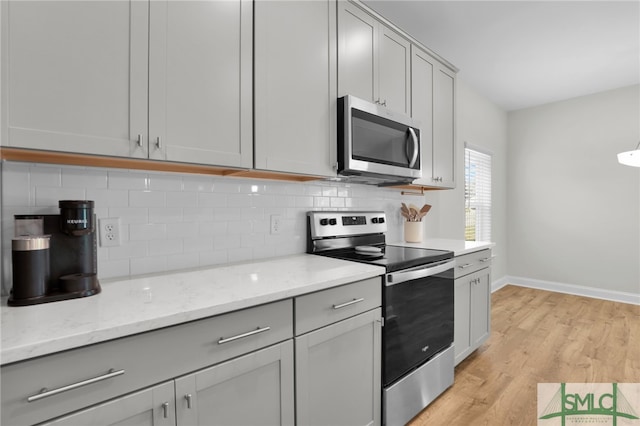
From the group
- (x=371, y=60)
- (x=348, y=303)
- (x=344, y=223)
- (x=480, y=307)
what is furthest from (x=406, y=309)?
(x=371, y=60)

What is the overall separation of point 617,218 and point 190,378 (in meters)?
5.22

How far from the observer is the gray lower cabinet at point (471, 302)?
90.3 inches

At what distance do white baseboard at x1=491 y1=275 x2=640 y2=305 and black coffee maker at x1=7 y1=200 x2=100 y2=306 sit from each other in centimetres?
478

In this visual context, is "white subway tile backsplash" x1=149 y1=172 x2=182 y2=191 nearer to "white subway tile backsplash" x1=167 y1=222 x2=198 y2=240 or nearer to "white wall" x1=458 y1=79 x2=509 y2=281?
"white subway tile backsplash" x1=167 y1=222 x2=198 y2=240

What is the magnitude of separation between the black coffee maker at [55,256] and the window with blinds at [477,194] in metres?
3.85

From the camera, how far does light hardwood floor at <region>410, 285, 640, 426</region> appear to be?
1.94m

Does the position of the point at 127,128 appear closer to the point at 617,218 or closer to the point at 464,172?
the point at 464,172

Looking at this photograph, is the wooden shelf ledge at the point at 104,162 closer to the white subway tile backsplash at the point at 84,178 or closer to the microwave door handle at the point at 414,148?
the white subway tile backsplash at the point at 84,178

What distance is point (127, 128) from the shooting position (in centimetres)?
114

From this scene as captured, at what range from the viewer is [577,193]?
436 cm

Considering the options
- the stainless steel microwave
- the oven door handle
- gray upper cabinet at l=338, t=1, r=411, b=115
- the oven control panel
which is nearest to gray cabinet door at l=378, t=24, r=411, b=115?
gray upper cabinet at l=338, t=1, r=411, b=115

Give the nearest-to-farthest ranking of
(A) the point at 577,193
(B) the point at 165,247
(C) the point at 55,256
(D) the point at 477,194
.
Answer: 1. (C) the point at 55,256
2. (B) the point at 165,247
3. (D) the point at 477,194
4. (A) the point at 577,193

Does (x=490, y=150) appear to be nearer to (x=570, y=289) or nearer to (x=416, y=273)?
(x=570, y=289)

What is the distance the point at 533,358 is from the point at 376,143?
2.21 metres
